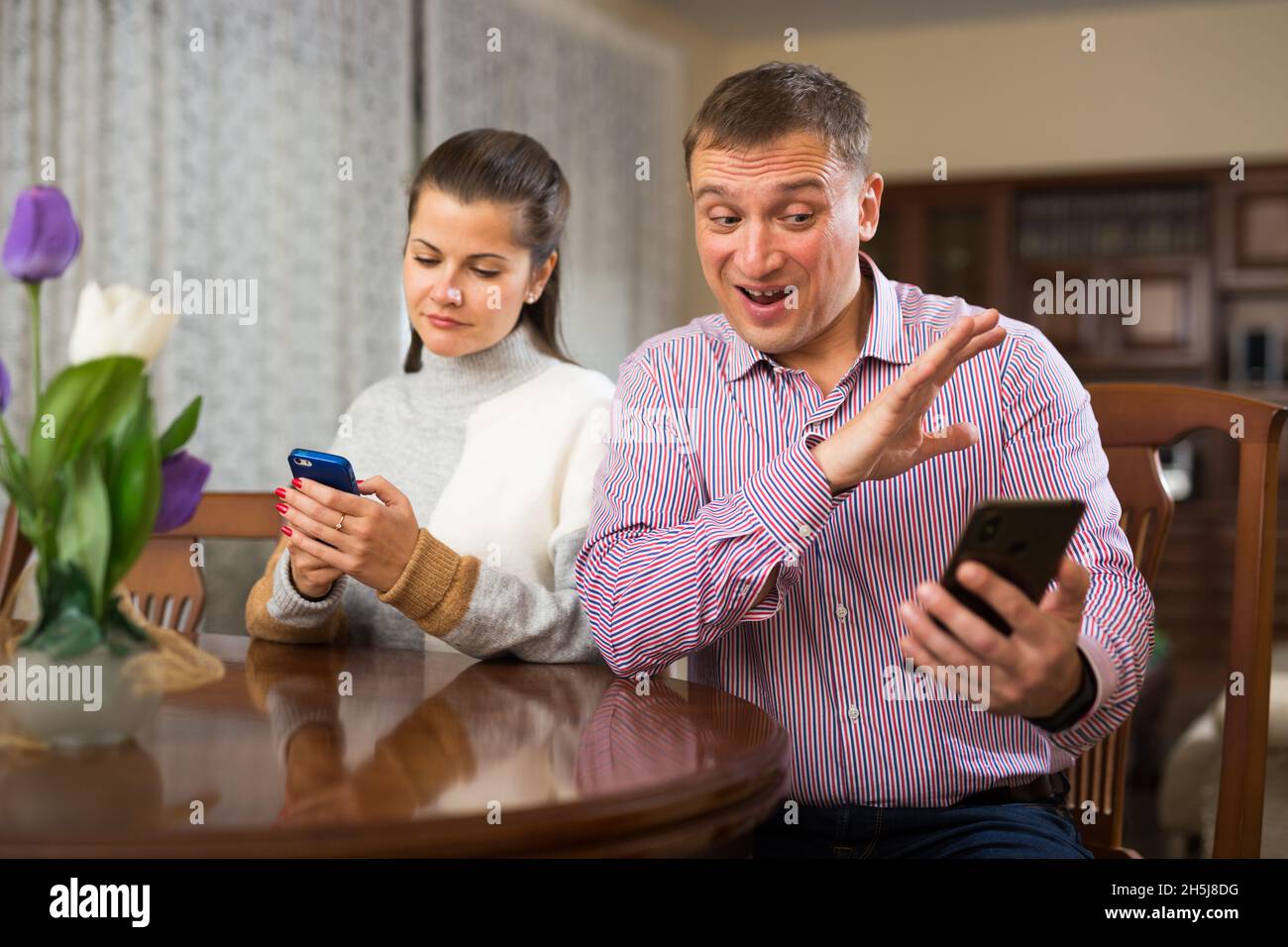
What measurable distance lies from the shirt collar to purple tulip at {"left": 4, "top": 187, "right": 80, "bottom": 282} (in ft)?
2.55

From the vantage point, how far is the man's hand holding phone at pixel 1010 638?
103cm

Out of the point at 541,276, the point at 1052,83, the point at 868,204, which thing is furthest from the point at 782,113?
the point at 1052,83

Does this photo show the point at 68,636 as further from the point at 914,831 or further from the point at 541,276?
the point at 541,276

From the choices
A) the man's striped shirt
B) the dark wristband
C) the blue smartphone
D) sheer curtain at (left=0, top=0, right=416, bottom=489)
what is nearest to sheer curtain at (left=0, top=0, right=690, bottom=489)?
sheer curtain at (left=0, top=0, right=416, bottom=489)

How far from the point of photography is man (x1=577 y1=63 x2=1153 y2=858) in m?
1.24

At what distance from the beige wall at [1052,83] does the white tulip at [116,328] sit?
4.84 m

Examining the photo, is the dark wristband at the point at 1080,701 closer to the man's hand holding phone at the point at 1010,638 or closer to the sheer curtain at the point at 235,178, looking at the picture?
the man's hand holding phone at the point at 1010,638

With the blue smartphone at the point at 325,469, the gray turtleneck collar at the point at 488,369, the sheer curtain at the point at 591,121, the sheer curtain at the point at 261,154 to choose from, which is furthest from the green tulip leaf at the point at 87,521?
the sheer curtain at the point at 591,121

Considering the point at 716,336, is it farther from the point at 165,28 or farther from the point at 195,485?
the point at 165,28

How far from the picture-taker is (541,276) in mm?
1693

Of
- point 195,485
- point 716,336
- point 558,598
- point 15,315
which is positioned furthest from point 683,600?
point 15,315

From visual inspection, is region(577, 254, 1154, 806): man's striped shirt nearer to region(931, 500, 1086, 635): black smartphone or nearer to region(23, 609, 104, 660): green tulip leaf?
region(931, 500, 1086, 635): black smartphone

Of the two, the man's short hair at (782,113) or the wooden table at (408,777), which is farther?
the man's short hair at (782,113)

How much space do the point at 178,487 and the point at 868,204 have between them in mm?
912
